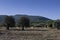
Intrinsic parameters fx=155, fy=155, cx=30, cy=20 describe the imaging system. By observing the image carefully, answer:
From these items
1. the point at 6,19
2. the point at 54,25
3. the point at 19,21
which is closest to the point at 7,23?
the point at 6,19

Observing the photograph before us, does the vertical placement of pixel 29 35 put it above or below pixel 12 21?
below

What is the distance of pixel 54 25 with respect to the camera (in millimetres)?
64438

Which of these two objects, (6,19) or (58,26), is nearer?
(6,19)

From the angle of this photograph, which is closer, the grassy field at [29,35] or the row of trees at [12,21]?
the grassy field at [29,35]

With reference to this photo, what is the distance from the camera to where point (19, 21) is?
58.7m

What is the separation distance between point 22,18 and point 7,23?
19.9 feet

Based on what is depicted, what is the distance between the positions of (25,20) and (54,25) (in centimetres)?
1382

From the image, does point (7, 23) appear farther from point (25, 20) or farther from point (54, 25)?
point (54, 25)

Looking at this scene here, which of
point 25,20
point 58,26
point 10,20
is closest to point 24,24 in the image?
point 25,20

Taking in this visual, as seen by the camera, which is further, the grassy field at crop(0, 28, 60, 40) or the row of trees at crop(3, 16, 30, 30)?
the row of trees at crop(3, 16, 30, 30)

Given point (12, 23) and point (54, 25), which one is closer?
point (12, 23)

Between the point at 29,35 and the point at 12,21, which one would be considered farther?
the point at 12,21

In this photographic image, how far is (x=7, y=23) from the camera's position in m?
55.6

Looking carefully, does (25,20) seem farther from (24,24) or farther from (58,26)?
(58,26)
